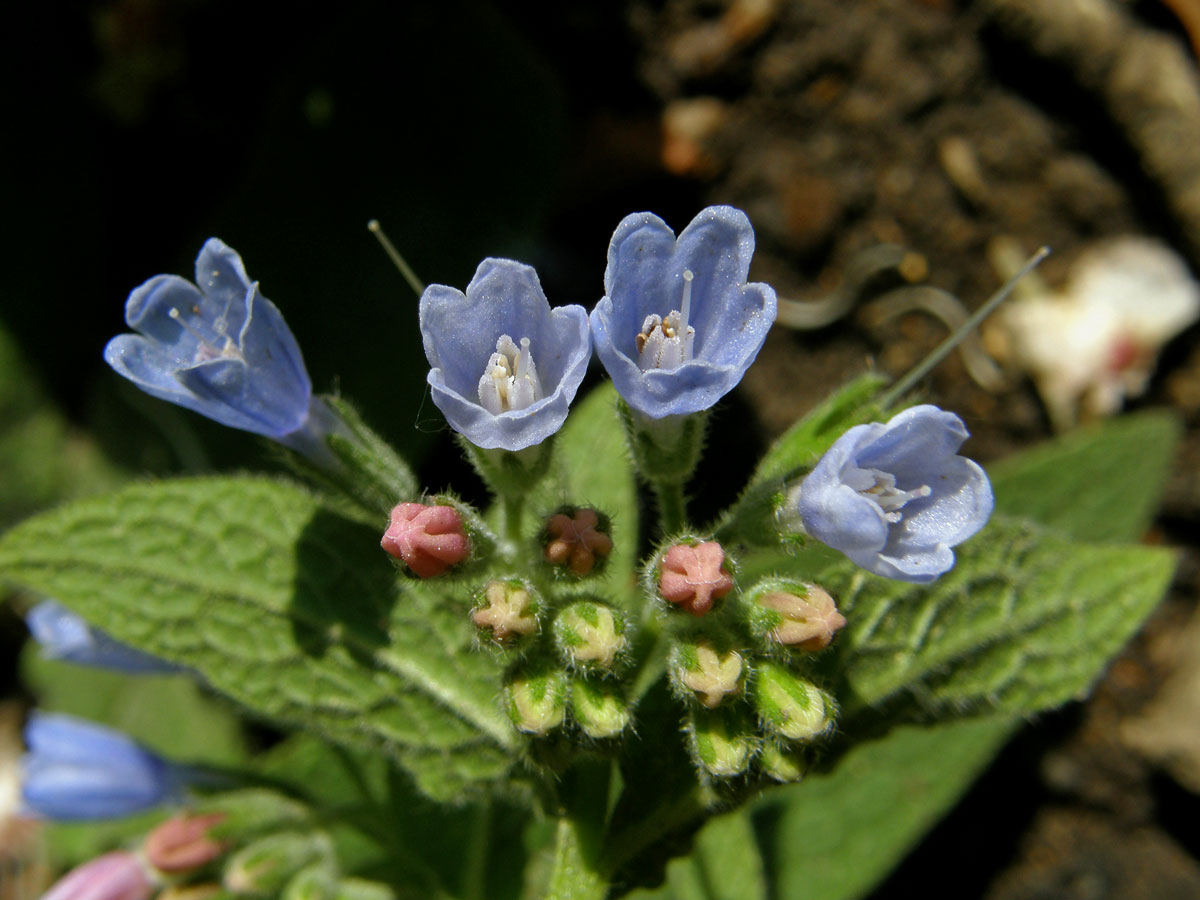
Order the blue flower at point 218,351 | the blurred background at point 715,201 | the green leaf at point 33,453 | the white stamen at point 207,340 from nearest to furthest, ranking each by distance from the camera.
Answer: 1. the blue flower at point 218,351
2. the white stamen at point 207,340
3. the blurred background at point 715,201
4. the green leaf at point 33,453

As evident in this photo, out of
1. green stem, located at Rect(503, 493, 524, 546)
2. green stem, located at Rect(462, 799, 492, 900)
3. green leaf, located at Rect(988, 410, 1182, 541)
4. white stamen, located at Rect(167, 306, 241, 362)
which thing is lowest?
green leaf, located at Rect(988, 410, 1182, 541)

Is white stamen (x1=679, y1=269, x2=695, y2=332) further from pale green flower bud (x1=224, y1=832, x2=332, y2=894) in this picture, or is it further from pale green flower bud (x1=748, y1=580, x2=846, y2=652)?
pale green flower bud (x1=224, y1=832, x2=332, y2=894)

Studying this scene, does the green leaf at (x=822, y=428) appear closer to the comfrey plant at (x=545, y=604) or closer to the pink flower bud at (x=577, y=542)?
the comfrey plant at (x=545, y=604)

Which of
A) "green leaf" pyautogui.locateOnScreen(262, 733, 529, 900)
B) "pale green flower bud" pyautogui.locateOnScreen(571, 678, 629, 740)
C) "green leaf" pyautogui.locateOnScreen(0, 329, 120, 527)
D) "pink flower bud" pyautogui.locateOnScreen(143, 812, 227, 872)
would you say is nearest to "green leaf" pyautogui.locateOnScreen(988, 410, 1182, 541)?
"pale green flower bud" pyautogui.locateOnScreen(571, 678, 629, 740)

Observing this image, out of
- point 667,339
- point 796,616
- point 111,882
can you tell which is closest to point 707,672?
point 796,616

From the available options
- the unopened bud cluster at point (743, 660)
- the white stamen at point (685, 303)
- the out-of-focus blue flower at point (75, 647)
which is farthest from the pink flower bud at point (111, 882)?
the white stamen at point (685, 303)

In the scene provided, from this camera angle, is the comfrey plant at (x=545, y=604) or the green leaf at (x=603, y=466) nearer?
the comfrey plant at (x=545, y=604)

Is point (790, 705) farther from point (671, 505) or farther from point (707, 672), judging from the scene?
point (671, 505)
